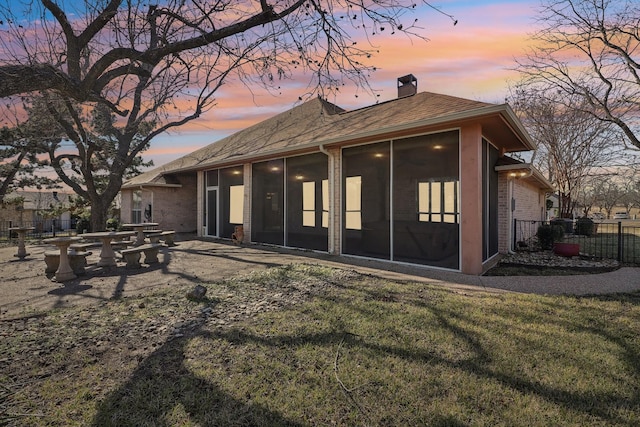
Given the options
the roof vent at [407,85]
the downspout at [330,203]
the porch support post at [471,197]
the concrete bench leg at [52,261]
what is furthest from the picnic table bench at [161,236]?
the roof vent at [407,85]

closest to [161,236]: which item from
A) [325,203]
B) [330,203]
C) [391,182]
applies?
[325,203]

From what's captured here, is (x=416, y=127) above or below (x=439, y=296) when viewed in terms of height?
above

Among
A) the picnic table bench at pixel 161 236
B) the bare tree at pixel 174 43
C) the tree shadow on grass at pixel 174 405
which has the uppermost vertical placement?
the bare tree at pixel 174 43

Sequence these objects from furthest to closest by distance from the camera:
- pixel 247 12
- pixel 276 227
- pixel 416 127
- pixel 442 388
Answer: pixel 276 227
pixel 416 127
pixel 247 12
pixel 442 388

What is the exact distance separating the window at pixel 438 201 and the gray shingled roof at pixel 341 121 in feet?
4.83

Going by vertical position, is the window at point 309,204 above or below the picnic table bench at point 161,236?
above

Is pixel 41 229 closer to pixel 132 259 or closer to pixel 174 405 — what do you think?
pixel 132 259

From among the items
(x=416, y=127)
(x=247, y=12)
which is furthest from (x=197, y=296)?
(x=416, y=127)

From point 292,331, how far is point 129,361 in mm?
1670

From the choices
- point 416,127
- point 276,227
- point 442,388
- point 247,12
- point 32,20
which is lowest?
point 442,388

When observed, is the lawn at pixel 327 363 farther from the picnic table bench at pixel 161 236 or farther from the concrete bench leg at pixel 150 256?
the picnic table bench at pixel 161 236

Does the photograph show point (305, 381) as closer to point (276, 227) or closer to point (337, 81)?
point (337, 81)

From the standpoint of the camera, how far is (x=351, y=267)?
7.58m

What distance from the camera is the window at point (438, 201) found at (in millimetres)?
7094
